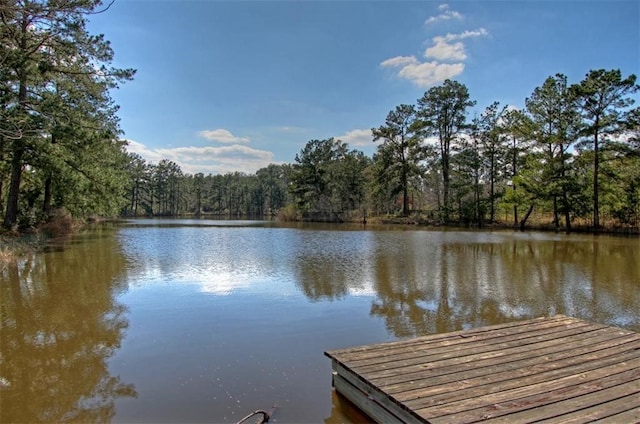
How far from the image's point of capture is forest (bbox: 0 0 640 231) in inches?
599

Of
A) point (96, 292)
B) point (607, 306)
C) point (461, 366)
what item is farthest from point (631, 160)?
point (96, 292)

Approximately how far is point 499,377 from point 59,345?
5583 mm

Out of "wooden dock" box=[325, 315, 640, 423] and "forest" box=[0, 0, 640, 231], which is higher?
"forest" box=[0, 0, 640, 231]

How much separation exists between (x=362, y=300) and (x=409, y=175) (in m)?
35.6

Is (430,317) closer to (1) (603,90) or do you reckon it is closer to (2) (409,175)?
(1) (603,90)

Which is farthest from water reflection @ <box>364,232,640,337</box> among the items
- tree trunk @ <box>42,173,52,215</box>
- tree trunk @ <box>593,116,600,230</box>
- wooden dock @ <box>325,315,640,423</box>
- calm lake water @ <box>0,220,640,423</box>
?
tree trunk @ <box>42,173,52,215</box>

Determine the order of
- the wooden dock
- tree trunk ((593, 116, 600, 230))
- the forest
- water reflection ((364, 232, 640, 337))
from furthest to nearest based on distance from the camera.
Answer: tree trunk ((593, 116, 600, 230)), the forest, water reflection ((364, 232, 640, 337)), the wooden dock

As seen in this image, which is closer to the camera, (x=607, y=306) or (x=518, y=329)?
(x=518, y=329)

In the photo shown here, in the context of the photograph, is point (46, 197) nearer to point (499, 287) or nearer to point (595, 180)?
point (499, 287)

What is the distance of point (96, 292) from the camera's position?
899 cm

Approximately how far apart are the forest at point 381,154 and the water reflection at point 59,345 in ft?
12.0

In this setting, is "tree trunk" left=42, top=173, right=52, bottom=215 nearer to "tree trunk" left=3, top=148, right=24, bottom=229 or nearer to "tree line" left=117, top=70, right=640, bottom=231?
"tree trunk" left=3, top=148, right=24, bottom=229

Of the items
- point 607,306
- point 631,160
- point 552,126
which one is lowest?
point 607,306

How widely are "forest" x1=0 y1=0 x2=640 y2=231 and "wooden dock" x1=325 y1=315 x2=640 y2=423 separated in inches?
271
